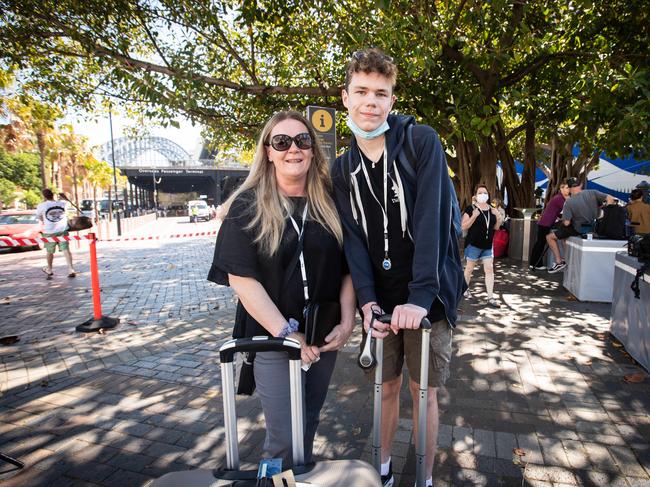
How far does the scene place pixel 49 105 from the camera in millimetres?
9992

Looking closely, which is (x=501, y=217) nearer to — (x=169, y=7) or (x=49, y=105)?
(x=169, y=7)

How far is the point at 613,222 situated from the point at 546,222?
276 centimetres

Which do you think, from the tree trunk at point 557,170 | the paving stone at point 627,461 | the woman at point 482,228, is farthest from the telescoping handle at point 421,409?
the tree trunk at point 557,170

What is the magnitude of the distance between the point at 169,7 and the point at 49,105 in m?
4.26

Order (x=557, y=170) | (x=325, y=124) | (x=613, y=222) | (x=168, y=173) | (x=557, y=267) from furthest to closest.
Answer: (x=168, y=173) < (x=557, y=170) < (x=557, y=267) < (x=613, y=222) < (x=325, y=124)

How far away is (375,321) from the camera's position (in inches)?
73.0

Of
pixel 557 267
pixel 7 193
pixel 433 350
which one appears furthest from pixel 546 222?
pixel 7 193

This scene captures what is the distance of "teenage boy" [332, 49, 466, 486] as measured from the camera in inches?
74.5

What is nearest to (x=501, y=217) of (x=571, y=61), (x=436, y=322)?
(x=571, y=61)

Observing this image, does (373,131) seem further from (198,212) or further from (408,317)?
(198,212)

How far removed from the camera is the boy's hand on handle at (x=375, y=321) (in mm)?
1848

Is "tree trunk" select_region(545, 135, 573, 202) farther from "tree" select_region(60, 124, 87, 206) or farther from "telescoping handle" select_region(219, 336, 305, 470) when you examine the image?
"tree" select_region(60, 124, 87, 206)

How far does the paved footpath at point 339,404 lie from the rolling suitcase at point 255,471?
1297mm

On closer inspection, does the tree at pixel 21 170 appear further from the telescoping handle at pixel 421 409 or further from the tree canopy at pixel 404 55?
the telescoping handle at pixel 421 409
